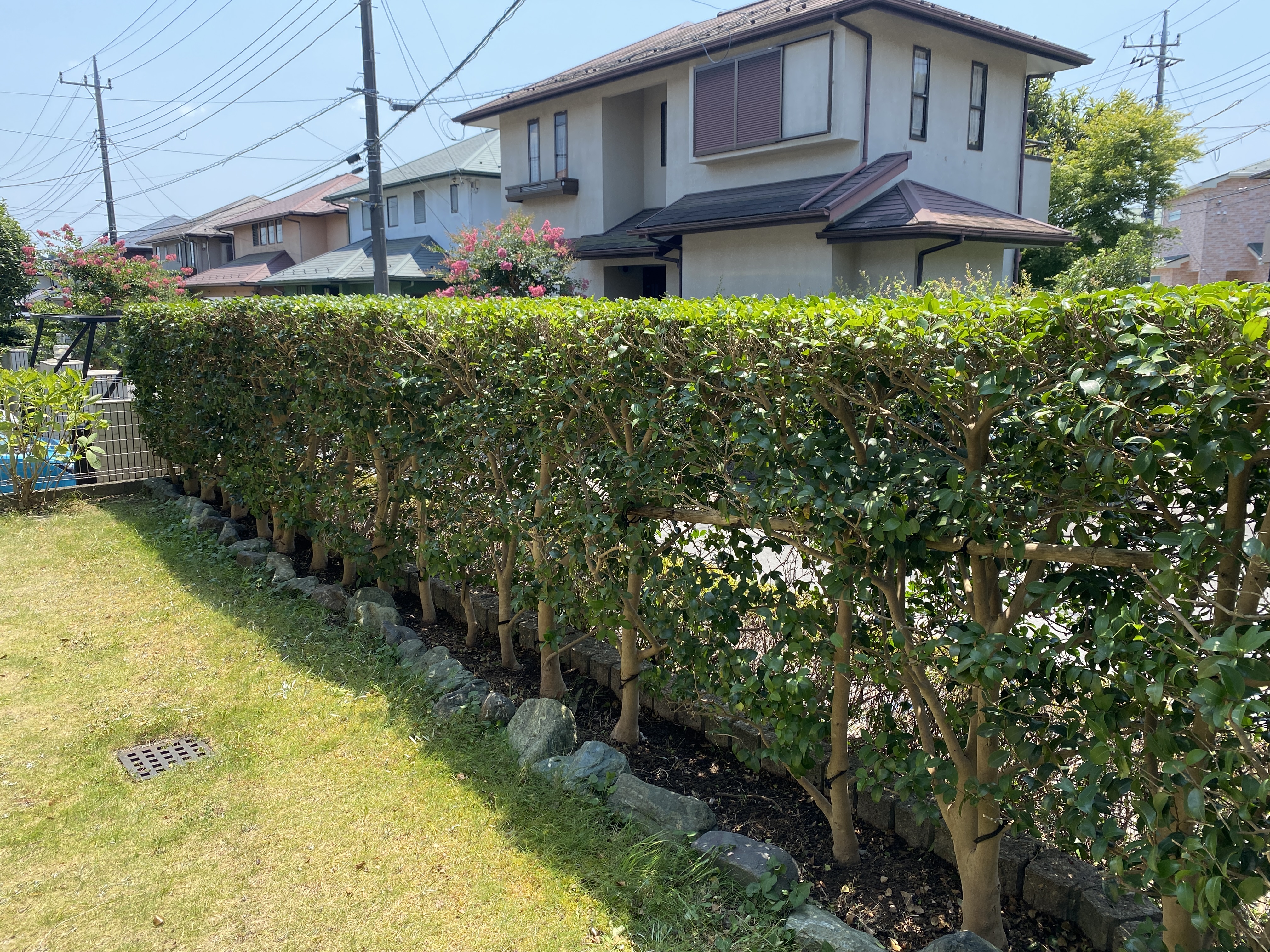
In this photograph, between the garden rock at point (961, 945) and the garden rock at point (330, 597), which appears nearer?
the garden rock at point (961, 945)

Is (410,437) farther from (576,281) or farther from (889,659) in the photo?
(576,281)

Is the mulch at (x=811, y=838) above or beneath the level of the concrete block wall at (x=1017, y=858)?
beneath

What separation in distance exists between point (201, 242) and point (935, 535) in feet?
175

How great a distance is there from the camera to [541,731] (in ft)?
13.9

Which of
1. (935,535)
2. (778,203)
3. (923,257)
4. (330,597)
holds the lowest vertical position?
(330,597)

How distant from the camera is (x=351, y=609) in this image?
Result: 5969 millimetres

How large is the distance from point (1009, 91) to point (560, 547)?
16926mm

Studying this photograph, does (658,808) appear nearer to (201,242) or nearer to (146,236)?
(201,242)

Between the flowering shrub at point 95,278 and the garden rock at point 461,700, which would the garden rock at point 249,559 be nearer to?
the garden rock at point 461,700

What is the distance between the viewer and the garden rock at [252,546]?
24.0ft

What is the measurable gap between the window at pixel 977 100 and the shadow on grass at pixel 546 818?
15463mm

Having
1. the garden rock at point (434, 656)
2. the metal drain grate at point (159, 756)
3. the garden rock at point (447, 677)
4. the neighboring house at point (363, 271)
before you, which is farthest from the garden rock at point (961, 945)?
the neighboring house at point (363, 271)

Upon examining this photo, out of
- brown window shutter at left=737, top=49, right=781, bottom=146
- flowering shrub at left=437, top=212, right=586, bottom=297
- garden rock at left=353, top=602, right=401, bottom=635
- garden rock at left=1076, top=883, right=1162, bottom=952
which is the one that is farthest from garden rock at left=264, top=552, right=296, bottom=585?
brown window shutter at left=737, top=49, right=781, bottom=146

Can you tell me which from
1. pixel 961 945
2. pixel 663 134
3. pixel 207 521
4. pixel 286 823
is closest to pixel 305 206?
pixel 663 134
